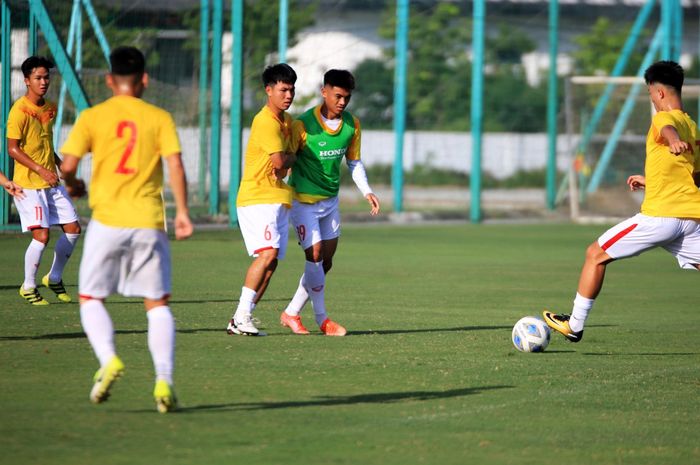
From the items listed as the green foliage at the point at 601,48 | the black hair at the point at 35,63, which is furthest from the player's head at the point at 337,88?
the green foliage at the point at 601,48

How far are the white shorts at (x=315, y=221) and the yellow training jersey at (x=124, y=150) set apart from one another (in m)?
3.68

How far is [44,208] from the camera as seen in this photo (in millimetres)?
13008

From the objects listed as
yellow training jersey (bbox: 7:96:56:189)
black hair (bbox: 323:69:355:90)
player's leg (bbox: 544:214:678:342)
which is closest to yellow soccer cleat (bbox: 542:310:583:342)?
player's leg (bbox: 544:214:678:342)

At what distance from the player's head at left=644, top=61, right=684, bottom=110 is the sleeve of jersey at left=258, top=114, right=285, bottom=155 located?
288cm

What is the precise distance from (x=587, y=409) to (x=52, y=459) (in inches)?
128

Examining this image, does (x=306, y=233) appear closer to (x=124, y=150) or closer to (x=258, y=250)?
(x=258, y=250)

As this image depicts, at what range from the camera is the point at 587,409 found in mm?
7766

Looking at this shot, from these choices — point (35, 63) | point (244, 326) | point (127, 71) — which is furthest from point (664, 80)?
point (35, 63)

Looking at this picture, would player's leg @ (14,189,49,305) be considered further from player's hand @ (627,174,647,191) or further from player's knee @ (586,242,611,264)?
player's hand @ (627,174,647,191)

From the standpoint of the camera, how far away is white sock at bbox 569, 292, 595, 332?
10.2 meters

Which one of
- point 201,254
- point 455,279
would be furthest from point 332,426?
point 201,254

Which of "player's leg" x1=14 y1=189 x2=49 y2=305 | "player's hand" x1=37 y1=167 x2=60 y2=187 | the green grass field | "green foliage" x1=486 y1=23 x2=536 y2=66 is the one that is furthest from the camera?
"green foliage" x1=486 y1=23 x2=536 y2=66

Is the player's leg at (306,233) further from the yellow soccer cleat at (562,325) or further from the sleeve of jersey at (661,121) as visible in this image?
the sleeve of jersey at (661,121)

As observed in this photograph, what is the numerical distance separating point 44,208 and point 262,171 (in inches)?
136
